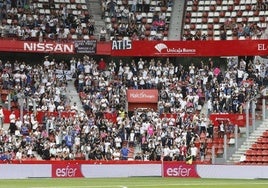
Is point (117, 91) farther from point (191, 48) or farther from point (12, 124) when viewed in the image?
point (12, 124)

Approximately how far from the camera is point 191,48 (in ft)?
191

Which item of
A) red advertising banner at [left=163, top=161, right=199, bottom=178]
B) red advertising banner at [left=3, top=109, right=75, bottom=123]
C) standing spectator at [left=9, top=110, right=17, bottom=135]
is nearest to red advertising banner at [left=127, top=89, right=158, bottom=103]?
red advertising banner at [left=3, top=109, right=75, bottom=123]

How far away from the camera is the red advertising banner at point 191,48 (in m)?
56.8

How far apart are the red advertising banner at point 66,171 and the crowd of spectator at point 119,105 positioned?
421 cm

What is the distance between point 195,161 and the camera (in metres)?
46.5

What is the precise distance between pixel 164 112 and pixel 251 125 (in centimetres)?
608

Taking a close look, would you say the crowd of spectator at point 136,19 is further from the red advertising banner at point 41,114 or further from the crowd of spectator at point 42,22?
the red advertising banner at point 41,114

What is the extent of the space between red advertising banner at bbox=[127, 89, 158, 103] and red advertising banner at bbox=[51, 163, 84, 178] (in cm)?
1290

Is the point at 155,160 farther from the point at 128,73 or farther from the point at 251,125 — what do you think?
the point at 128,73

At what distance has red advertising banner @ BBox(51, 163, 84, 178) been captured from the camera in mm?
42594

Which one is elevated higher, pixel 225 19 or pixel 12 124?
pixel 225 19

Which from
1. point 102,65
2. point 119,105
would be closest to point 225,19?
point 102,65

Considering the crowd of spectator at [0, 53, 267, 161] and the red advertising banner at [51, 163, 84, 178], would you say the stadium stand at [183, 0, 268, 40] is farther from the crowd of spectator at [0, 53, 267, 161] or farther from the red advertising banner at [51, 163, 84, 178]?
the red advertising banner at [51, 163, 84, 178]

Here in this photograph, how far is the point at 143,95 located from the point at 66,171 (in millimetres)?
13658
